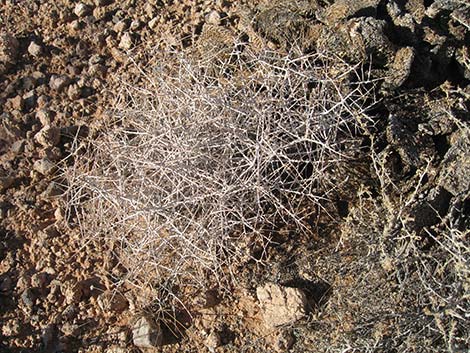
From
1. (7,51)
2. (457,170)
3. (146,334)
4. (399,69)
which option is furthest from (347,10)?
(7,51)

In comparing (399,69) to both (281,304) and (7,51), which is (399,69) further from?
(7,51)

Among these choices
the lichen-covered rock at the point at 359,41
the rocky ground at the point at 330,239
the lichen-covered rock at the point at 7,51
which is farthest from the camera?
the lichen-covered rock at the point at 7,51

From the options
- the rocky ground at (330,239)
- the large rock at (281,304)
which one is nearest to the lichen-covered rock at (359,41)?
the rocky ground at (330,239)

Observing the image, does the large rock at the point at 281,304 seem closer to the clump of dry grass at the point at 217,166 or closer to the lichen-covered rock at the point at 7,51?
the clump of dry grass at the point at 217,166

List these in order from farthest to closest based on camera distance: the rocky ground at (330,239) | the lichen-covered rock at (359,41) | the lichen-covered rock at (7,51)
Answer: the lichen-covered rock at (7,51) < the lichen-covered rock at (359,41) < the rocky ground at (330,239)

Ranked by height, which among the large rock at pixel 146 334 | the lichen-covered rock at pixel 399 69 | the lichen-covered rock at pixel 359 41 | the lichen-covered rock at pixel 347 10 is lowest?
the large rock at pixel 146 334

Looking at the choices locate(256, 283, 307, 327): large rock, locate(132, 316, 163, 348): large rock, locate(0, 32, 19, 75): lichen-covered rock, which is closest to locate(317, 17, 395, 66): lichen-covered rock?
locate(256, 283, 307, 327): large rock

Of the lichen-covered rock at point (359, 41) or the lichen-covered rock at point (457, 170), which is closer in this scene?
the lichen-covered rock at point (457, 170)

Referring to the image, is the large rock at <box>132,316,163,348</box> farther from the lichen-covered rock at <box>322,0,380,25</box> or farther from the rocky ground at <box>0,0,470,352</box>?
the lichen-covered rock at <box>322,0,380,25</box>
